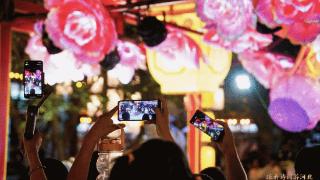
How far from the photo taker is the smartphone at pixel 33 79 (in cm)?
364

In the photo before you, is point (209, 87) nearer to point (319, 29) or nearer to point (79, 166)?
point (319, 29)

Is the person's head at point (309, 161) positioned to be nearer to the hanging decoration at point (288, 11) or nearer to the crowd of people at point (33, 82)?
the hanging decoration at point (288, 11)

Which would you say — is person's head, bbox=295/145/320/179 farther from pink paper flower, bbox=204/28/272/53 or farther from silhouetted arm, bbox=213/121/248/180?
pink paper flower, bbox=204/28/272/53

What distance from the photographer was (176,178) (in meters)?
2.27

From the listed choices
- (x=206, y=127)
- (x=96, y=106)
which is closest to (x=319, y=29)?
(x=206, y=127)

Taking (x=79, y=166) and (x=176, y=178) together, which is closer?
(x=176, y=178)

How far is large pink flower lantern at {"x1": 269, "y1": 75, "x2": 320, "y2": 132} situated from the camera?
786 cm

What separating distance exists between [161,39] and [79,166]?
4.22 m

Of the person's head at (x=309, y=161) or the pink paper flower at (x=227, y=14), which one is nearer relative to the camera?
the person's head at (x=309, y=161)

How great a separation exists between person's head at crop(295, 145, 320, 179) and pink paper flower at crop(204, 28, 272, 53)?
3553 mm

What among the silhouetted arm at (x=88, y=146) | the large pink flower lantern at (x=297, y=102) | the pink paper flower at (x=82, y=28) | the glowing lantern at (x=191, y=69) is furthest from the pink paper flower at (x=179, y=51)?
the silhouetted arm at (x=88, y=146)

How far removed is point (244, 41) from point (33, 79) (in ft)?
15.2

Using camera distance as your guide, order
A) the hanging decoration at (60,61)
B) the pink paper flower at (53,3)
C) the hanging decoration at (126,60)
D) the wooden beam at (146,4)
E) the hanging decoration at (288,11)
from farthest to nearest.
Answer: the hanging decoration at (126,60) → the hanging decoration at (60,61) → the wooden beam at (146,4) → the pink paper flower at (53,3) → the hanging decoration at (288,11)

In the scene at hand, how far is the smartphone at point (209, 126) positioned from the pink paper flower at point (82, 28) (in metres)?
2.87
